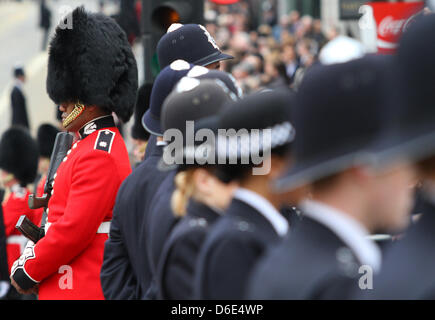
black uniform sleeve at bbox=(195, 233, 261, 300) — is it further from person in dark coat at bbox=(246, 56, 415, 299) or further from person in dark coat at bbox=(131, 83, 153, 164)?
person in dark coat at bbox=(131, 83, 153, 164)

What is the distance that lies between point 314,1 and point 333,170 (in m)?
24.0

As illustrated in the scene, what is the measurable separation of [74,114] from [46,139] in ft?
14.7

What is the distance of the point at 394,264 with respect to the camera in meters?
1.79

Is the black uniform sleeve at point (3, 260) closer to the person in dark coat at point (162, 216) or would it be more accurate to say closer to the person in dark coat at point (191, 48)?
the person in dark coat at point (191, 48)

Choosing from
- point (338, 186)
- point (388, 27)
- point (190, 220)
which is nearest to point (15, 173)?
point (388, 27)

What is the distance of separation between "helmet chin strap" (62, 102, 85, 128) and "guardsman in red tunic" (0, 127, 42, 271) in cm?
158

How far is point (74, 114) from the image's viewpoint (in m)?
4.35

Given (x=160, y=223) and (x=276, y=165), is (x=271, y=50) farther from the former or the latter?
(x=276, y=165)

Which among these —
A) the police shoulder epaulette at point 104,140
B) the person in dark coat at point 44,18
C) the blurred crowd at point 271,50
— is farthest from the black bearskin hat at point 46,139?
the person in dark coat at point 44,18

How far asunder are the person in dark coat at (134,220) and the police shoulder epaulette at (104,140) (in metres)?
0.38

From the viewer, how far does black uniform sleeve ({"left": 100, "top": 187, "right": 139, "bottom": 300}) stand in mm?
3719

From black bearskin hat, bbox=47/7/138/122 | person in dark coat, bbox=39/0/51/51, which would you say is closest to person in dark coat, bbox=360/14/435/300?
black bearskin hat, bbox=47/7/138/122
